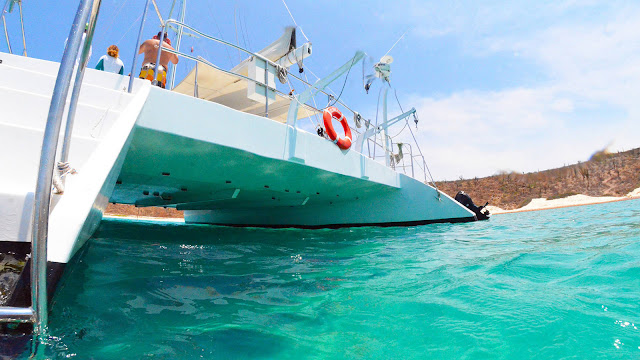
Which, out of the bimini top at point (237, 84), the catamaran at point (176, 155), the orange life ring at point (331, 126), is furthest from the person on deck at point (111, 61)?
the orange life ring at point (331, 126)

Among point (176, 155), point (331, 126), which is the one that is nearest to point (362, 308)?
point (176, 155)

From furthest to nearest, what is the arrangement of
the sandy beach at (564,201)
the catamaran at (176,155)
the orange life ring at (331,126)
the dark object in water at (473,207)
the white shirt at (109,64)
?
the sandy beach at (564,201) < the dark object in water at (473,207) < the orange life ring at (331,126) < the white shirt at (109,64) < the catamaran at (176,155)

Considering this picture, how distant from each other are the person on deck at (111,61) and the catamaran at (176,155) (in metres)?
0.78

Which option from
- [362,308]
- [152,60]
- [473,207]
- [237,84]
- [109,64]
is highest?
[237,84]

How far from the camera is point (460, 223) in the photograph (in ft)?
25.1

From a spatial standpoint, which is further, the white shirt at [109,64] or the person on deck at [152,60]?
the person on deck at [152,60]

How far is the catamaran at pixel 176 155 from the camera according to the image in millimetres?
1044

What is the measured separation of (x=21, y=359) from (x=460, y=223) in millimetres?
7936

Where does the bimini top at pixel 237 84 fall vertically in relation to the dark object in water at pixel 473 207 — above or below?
above

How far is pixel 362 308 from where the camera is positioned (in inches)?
73.3

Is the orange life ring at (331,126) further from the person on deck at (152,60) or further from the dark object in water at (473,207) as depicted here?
the dark object in water at (473,207)

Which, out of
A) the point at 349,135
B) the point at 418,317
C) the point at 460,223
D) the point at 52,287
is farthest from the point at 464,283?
the point at 460,223

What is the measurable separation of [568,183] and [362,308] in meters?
21.7

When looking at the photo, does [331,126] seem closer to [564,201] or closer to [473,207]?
[473,207]
